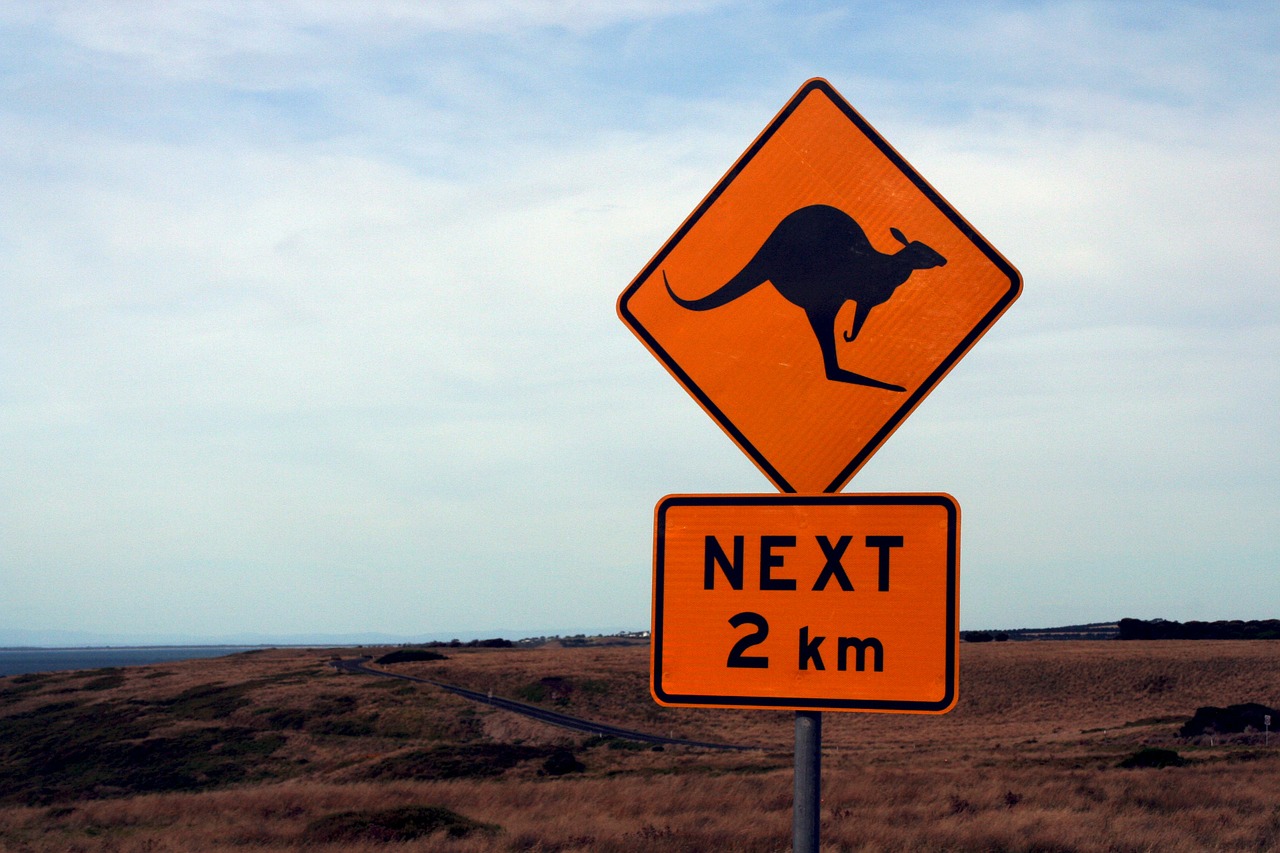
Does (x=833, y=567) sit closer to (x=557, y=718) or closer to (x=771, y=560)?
(x=771, y=560)

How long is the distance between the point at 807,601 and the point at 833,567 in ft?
0.38

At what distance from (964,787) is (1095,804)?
3.75 m

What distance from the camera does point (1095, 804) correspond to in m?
19.4

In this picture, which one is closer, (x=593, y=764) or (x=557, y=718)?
(x=593, y=764)

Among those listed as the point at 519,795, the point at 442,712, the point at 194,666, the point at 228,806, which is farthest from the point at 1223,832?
the point at 194,666

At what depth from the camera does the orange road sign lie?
285 centimetres

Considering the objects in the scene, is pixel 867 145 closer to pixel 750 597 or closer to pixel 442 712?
pixel 750 597

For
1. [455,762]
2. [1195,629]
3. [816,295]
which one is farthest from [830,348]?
[1195,629]

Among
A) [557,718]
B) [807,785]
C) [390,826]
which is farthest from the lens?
[557,718]

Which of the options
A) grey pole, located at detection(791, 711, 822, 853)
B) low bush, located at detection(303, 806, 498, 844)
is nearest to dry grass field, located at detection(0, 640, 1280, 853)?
low bush, located at detection(303, 806, 498, 844)

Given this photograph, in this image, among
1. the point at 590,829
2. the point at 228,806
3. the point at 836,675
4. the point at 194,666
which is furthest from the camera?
the point at 194,666

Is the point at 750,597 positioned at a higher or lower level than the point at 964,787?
higher

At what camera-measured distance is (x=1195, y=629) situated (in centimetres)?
11388

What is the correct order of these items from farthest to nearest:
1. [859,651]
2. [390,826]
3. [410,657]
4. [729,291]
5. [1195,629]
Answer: [1195,629]
[410,657]
[390,826]
[729,291]
[859,651]
